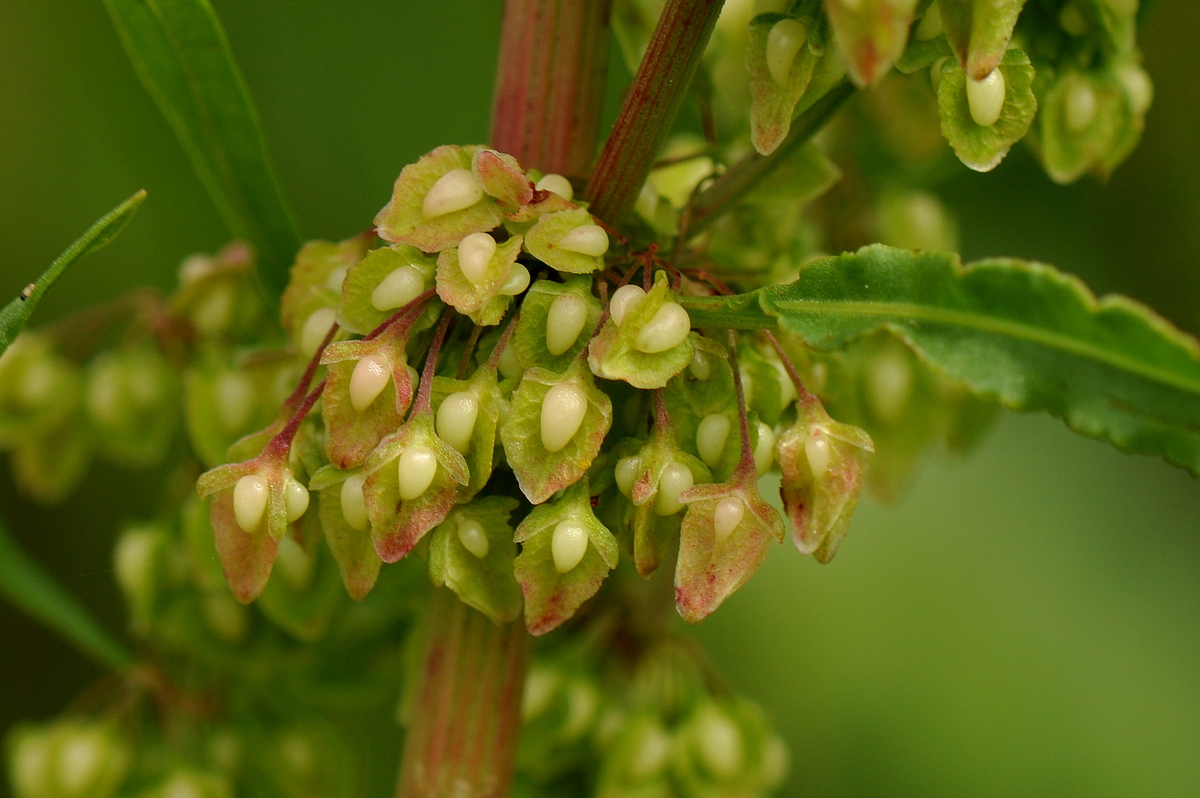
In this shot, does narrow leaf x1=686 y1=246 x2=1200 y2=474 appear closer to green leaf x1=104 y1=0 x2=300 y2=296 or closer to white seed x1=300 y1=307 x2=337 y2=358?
white seed x1=300 y1=307 x2=337 y2=358

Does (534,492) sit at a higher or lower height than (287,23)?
higher

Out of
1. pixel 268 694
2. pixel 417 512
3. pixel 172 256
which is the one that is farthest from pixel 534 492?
pixel 172 256


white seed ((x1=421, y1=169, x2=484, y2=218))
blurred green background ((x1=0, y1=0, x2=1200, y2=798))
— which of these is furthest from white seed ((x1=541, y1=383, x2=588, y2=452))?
blurred green background ((x1=0, y1=0, x2=1200, y2=798))

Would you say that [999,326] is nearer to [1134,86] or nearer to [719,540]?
[719,540]

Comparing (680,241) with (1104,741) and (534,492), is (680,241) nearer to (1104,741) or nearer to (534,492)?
(534,492)

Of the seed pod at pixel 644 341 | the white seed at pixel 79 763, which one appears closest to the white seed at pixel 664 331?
the seed pod at pixel 644 341

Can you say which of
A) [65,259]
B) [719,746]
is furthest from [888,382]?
[65,259]
